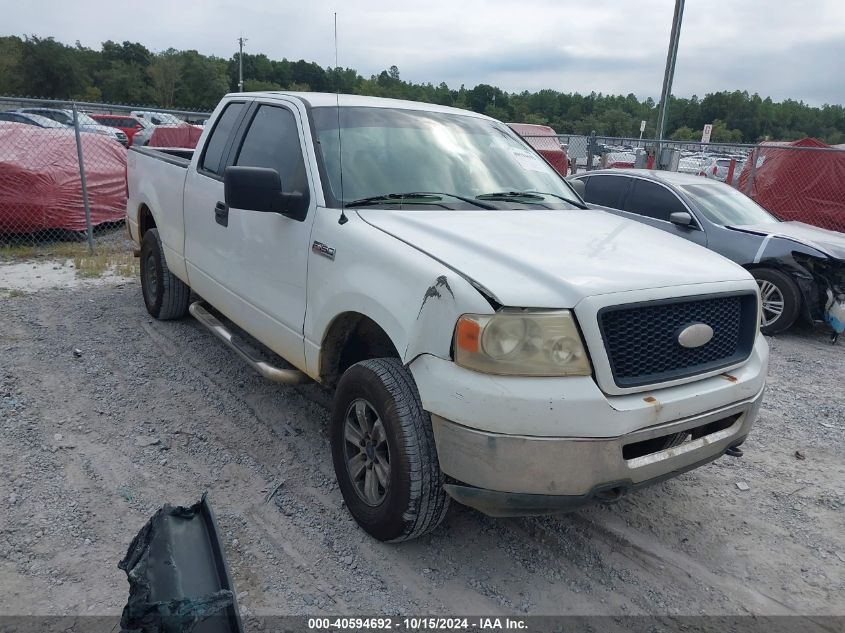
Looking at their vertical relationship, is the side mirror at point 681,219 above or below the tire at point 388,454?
above

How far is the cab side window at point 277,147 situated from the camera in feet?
Answer: 12.0

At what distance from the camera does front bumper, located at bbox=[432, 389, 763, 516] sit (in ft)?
7.84

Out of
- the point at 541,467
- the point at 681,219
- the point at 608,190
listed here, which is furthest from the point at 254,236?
the point at 608,190

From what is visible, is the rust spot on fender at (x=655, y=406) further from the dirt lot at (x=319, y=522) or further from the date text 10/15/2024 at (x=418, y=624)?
the date text 10/15/2024 at (x=418, y=624)

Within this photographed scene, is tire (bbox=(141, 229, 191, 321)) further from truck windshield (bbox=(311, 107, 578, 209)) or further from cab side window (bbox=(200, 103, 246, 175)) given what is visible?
truck windshield (bbox=(311, 107, 578, 209))

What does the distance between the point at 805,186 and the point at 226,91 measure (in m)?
60.7

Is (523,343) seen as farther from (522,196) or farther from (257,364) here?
(257,364)

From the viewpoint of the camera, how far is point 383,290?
279 cm

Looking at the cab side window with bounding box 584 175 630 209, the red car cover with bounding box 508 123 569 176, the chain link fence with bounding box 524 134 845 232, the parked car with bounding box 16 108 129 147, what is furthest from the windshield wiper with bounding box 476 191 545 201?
the parked car with bounding box 16 108 129 147

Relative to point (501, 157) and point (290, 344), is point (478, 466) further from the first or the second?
point (501, 157)

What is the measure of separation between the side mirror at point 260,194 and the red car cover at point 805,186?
9.90 m

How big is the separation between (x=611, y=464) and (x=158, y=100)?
68852 millimetres

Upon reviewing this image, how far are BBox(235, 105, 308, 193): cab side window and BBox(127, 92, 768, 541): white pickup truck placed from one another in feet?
0.07

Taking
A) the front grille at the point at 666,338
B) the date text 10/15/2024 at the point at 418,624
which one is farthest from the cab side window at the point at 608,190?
the date text 10/15/2024 at the point at 418,624
